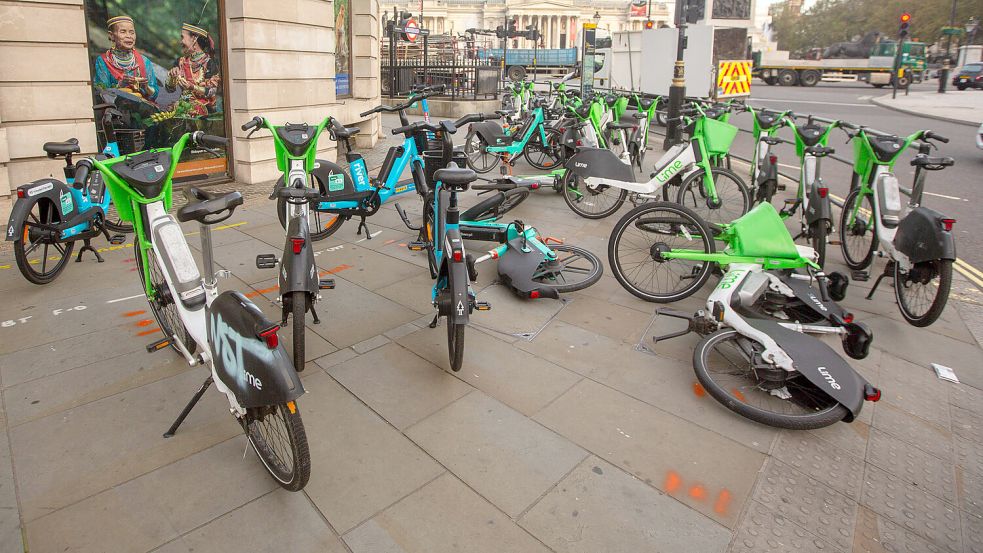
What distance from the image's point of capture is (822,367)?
133 inches

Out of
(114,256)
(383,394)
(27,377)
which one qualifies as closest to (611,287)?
(383,394)

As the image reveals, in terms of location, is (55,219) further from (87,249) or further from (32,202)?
(87,249)

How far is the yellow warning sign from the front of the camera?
47.6ft

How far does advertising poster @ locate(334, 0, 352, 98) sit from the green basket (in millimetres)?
7964

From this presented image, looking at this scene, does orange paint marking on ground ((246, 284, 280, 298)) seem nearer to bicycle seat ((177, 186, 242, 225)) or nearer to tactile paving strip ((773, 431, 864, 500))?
bicycle seat ((177, 186, 242, 225))

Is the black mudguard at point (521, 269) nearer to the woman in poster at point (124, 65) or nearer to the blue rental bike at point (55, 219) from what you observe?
the blue rental bike at point (55, 219)

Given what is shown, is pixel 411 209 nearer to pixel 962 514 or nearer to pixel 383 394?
pixel 383 394

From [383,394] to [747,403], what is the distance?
2040 mm

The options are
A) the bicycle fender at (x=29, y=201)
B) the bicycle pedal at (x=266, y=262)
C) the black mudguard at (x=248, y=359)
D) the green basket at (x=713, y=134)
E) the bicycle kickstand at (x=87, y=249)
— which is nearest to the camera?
the black mudguard at (x=248, y=359)

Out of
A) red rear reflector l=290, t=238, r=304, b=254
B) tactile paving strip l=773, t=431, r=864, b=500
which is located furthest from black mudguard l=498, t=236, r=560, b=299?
tactile paving strip l=773, t=431, r=864, b=500

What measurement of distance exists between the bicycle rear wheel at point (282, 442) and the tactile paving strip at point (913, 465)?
8.87 ft

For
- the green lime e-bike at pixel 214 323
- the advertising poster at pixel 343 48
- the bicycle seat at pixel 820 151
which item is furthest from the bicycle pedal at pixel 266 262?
the advertising poster at pixel 343 48

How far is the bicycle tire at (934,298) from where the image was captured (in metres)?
4.32

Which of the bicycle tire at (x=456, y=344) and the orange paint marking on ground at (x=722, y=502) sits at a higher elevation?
the bicycle tire at (x=456, y=344)
